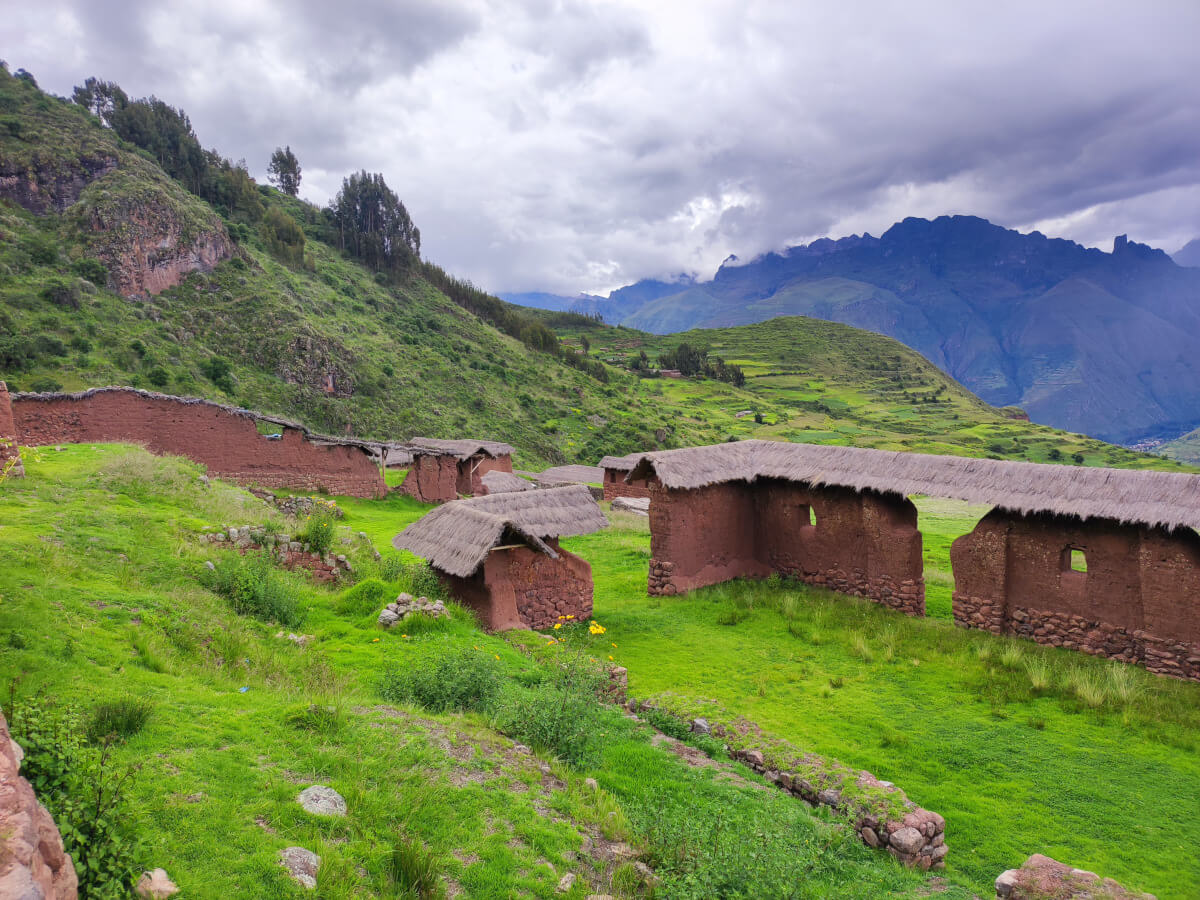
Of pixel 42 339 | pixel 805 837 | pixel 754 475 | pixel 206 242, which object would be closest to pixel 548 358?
pixel 206 242

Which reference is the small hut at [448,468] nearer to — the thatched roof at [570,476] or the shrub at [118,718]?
the thatched roof at [570,476]

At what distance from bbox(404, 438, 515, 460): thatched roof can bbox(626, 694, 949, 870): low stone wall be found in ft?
68.9

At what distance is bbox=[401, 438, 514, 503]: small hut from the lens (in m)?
27.5

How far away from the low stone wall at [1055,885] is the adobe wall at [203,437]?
77.1 ft

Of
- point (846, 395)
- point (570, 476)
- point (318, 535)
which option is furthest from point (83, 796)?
point (846, 395)

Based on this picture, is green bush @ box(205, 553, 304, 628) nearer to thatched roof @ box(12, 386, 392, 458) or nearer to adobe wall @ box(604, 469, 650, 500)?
thatched roof @ box(12, 386, 392, 458)

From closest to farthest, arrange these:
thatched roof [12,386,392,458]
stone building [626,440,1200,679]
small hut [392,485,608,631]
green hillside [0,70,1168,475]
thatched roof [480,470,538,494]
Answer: stone building [626,440,1200,679]
small hut [392,485,608,631]
thatched roof [12,386,392,458]
thatched roof [480,470,538,494]
green hillside [0,70,1168,475]

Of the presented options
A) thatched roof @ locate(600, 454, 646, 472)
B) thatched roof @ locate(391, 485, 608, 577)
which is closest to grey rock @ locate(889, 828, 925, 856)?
thatched roof @ locate(391, 485, 608, 577)

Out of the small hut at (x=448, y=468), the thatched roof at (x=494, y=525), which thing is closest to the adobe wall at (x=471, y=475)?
the small hut at (x=448, y=468)

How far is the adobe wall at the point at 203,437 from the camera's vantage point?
746 inches

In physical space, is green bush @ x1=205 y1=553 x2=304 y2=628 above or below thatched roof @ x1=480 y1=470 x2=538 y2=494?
Result: below

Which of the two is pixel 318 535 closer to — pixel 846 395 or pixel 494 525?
pixel 494 525

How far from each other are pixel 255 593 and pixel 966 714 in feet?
39.2

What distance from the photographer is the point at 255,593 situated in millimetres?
10328
